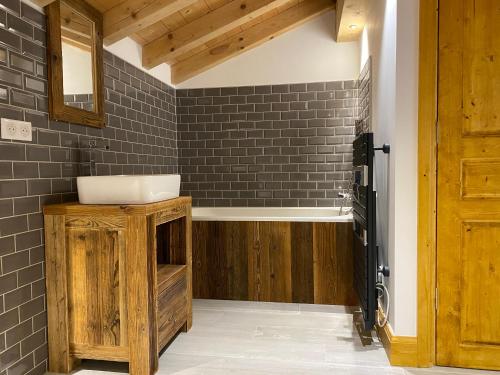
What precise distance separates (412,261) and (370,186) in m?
0.52

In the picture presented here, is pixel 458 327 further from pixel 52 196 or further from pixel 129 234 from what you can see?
pixel 52 196

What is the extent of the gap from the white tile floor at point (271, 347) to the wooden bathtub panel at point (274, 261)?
159 mm

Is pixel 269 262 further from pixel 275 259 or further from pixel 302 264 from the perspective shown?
pixel 302 264

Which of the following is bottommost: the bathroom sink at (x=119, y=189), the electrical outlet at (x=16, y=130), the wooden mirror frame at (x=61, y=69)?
the bathroom sink at (x=119, y=189)

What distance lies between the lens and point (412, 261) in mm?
2160

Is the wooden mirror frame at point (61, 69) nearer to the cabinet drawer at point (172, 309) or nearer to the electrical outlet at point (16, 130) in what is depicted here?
the electrical outlet at point (16, 130)

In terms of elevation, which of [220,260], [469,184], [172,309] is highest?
[469,184]

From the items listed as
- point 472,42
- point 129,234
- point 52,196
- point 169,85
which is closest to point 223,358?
point 129,234

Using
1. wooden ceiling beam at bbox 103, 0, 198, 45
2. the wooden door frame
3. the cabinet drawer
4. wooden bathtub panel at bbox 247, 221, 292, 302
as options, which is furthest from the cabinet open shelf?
wooden ceiling beam at bbox 103, 0, 198, 45

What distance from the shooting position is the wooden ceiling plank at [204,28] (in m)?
3.20

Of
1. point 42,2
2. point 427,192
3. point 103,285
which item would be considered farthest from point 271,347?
point 42,2

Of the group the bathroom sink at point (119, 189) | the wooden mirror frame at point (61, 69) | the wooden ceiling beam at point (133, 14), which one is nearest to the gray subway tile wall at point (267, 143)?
the wooden ceiling beam at point (133, 14)

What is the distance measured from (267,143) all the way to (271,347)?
7.45ft

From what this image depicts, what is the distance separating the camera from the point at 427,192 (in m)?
2.12
